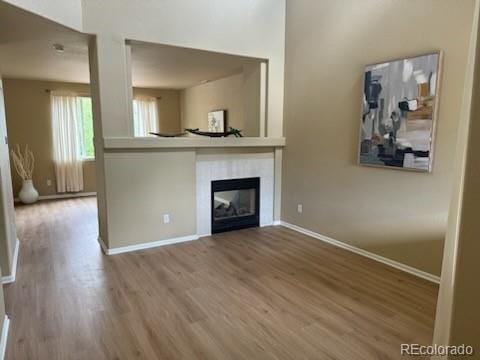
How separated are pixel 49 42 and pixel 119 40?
907 millimetres

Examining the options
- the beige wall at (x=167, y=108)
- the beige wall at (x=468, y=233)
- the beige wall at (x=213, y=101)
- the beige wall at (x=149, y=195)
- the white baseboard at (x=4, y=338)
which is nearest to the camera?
the beige wall at (x=468, y=233)

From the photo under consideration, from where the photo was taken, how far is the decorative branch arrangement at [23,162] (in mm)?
6383

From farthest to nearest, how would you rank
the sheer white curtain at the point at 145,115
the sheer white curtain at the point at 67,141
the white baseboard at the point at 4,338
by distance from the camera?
1. the sheer white curtain at the point at 145,115
2. the sheer white curtain at the point at 67,141
3. the white baseboard at the point at 4,338

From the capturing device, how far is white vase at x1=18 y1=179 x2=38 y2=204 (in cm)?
637

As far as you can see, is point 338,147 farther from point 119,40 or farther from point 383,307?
point 119,40

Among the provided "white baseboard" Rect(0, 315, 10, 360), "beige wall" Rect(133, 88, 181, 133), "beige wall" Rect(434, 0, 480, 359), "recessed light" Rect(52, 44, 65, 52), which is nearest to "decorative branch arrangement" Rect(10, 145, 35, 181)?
"beige wall" Rect(133, 88, 181, 133)

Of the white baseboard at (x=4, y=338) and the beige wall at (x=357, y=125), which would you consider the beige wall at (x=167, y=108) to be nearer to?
the beige wall at (x=357, y=125)

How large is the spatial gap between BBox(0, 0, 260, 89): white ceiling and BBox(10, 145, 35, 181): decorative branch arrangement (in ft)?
4.90

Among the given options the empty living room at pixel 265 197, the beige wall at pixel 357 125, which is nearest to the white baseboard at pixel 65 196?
the empty living room at pixel 265 197

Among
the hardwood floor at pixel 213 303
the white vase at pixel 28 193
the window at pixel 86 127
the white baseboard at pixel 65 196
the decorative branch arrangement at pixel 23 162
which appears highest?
the window at pixel 86 127

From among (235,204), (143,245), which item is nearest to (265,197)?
(235,204)

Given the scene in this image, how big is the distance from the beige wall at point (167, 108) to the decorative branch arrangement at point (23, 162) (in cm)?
292

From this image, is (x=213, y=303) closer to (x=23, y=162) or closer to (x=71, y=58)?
(x=71, y=58)

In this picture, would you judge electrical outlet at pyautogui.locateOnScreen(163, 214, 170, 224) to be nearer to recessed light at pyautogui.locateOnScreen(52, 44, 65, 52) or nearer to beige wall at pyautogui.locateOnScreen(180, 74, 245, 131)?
beige wall at pyautogui.locateOnScreen(180, 74, 245, 131)
